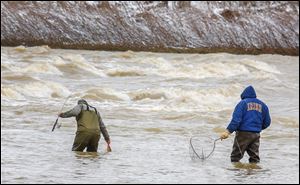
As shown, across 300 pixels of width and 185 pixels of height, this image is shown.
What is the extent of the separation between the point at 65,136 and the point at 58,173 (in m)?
5.45

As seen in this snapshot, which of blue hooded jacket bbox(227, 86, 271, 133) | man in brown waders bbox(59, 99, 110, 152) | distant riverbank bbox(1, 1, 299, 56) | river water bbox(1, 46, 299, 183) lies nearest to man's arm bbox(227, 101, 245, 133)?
blue hooded jacket bbox(227, 86, 271, 133)

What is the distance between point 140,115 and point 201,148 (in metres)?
6.57

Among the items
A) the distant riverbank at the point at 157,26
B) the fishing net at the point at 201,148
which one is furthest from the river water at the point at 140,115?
the distant riverbank at the point at 157,26

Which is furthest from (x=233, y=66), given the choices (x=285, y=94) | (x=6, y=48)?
(x=6, y=48)

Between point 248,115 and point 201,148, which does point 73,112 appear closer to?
point 248,115

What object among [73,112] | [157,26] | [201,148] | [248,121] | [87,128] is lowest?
[157,26]

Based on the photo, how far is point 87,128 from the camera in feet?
46.6

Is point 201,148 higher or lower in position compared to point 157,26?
higher

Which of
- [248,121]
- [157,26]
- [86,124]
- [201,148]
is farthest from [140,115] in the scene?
[157,26]

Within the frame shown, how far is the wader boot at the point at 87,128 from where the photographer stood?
14.2 meters

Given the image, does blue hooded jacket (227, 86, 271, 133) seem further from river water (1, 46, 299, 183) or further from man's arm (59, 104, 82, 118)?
man's arm (59, 104, 82, 118)

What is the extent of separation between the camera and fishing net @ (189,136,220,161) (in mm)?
14938

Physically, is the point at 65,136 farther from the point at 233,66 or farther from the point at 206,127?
the point at 233,66

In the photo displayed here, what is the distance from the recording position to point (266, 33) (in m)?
54.4
